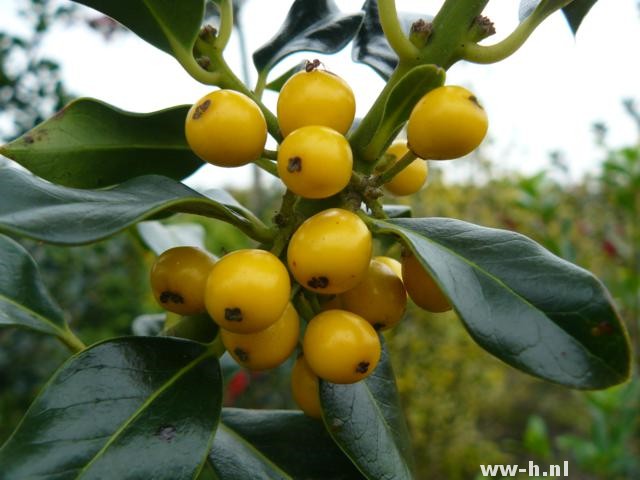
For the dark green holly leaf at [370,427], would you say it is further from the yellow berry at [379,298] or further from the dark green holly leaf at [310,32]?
the dark green holly leaf at [310,32]

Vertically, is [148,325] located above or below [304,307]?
below

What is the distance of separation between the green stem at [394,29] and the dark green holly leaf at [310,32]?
230 mm

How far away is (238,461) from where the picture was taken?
0.90 m

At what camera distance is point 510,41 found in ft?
2.71

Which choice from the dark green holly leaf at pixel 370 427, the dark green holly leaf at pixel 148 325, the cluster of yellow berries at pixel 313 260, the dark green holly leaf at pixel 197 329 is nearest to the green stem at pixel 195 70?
the cluster of yellow berries at pixel 313 260

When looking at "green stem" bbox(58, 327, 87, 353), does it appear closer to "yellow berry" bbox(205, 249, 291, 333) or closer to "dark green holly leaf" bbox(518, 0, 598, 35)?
"yellow berry" bbox(205, 249, 291, 333)

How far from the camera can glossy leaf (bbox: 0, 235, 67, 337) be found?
987 mm

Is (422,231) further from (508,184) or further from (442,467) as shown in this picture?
(508,184)

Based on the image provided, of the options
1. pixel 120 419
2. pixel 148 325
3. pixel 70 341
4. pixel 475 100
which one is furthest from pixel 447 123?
pixel 148 325

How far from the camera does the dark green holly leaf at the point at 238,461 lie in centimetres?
87

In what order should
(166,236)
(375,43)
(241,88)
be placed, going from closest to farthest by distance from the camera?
(241,88) → (375,43) → (166,236)

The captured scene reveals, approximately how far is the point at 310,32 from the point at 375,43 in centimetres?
11

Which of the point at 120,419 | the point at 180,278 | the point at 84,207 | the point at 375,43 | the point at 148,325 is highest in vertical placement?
the point at 375,43

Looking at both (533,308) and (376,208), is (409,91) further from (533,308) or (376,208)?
(533,308)
